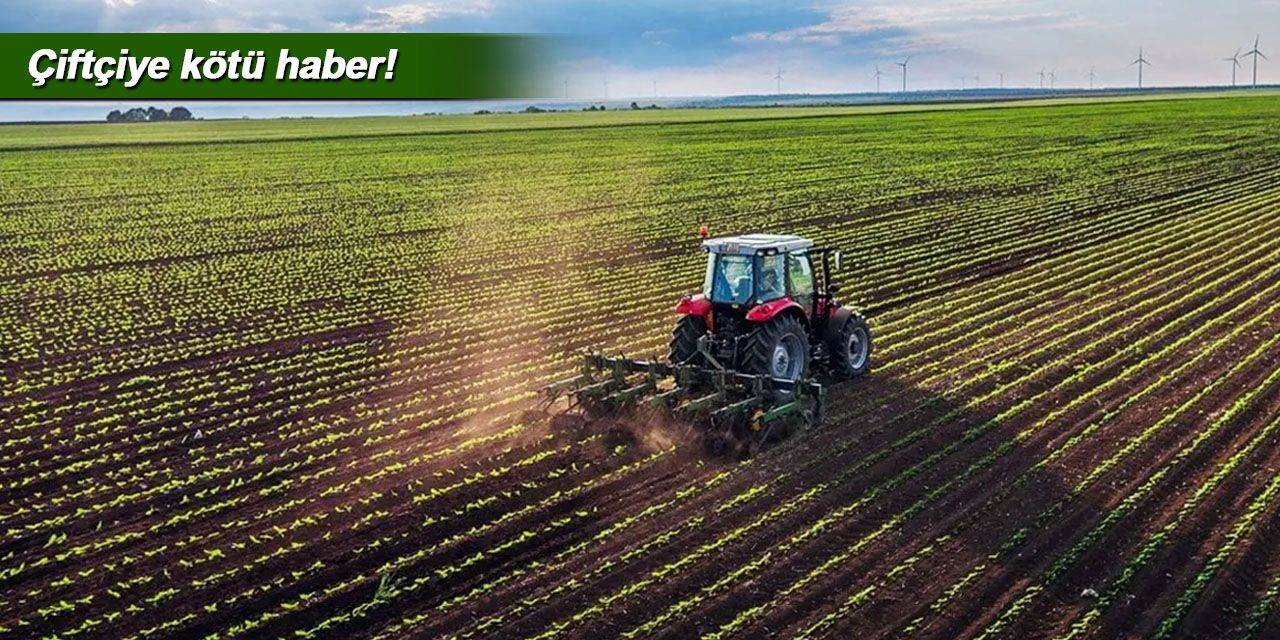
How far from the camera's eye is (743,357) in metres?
14.7

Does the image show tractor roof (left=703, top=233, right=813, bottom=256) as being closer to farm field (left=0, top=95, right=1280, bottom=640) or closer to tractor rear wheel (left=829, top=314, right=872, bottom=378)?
tractor rear wheel (left=829, top=314, right=872, bottom=378)

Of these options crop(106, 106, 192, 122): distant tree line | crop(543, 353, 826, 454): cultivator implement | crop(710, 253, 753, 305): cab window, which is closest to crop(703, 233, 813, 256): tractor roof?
crop(710, 253, 753, 305): cab window

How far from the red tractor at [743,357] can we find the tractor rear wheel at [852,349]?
21 millimetres

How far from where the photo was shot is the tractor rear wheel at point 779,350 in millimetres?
14492

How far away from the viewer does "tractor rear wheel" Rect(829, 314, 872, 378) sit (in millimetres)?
16031

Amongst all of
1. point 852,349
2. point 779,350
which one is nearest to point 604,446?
point 779,350

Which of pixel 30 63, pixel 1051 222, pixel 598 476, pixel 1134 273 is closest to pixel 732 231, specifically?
pixel 1051 222

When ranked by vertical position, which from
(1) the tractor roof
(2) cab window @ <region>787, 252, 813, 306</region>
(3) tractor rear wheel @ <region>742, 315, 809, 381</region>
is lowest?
(3) tractor rear wheel @ <region>742, 315, 809, 381</region>

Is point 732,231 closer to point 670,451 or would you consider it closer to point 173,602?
point 670,451

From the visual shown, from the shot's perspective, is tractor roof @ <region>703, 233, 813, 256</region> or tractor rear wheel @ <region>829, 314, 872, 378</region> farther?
tractor rear wheel @ <region>829, 314, 872, 378</region>

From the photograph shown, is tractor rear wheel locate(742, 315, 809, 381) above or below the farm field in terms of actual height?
above

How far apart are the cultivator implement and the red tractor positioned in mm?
13

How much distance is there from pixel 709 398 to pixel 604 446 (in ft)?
4.21

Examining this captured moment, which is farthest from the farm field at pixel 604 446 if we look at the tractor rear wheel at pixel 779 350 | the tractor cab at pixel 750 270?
the tractor cab at pixel 750 270
